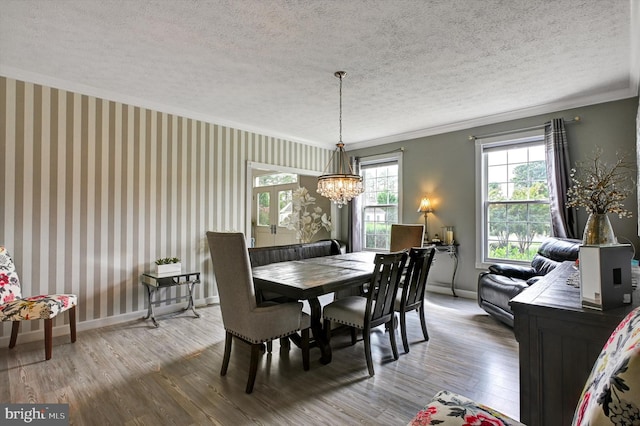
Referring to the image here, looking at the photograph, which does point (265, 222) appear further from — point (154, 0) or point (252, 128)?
point (154, 0)

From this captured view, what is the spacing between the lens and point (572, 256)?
323 cm

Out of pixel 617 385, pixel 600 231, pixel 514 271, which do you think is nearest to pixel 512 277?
pixel 514 271

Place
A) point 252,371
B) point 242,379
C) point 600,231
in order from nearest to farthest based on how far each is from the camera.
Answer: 1. point 600,231
2. point 252,371
3. point 242,379

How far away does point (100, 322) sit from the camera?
11.8 ft

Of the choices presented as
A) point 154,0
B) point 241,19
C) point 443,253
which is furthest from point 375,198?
point 154,0

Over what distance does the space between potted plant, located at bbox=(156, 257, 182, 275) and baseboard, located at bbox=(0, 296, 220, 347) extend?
0.56 m

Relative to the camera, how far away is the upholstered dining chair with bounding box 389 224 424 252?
4141 mm

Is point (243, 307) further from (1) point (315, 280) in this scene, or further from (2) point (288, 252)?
(2) point (288, 252)

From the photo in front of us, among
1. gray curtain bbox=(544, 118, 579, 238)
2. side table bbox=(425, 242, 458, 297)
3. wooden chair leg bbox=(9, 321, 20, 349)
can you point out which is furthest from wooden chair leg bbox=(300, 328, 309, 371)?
gray curtain bbox=(544, 118, 579, 238)

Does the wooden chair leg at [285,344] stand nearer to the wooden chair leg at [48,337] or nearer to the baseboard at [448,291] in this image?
the wooden chair leg at [48,337]

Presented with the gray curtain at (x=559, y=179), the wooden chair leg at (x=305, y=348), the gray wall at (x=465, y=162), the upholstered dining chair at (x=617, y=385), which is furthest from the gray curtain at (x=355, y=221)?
the upholstered dining chair at (x=617, y=385)

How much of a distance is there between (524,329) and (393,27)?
221cm

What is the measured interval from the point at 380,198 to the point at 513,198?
2.24 m

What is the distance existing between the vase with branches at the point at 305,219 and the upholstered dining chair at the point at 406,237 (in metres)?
2.23
